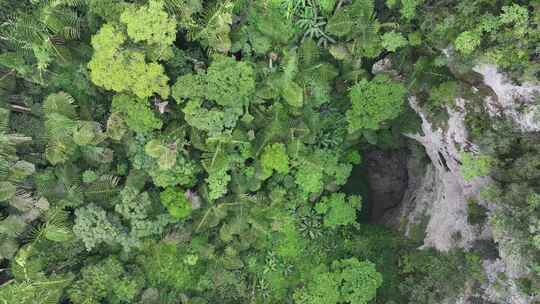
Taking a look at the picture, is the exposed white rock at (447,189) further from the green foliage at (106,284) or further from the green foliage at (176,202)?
the green foliage at (106,284)

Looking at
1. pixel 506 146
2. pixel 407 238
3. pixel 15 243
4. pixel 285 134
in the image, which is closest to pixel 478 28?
pixel 506 146

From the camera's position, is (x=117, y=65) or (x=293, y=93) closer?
(x=117, y=65)

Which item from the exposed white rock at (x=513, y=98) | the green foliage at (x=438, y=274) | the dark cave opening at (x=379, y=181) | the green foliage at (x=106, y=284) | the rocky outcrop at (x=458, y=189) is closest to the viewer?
the exposed white rock at (x=513, y=98)

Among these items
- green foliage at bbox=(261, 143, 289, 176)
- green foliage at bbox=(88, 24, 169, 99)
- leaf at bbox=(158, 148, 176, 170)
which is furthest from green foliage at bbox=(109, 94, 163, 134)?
green foliage at bbox=(261, 143, 289, 176)

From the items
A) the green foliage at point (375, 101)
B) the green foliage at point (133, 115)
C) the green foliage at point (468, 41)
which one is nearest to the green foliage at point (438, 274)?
the green foliage at point (375, 101)

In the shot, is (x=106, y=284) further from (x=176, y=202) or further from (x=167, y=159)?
(x=167, y=159)

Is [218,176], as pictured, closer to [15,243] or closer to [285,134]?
[285,134]

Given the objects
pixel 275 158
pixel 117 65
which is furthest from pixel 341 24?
pixel 117 65
